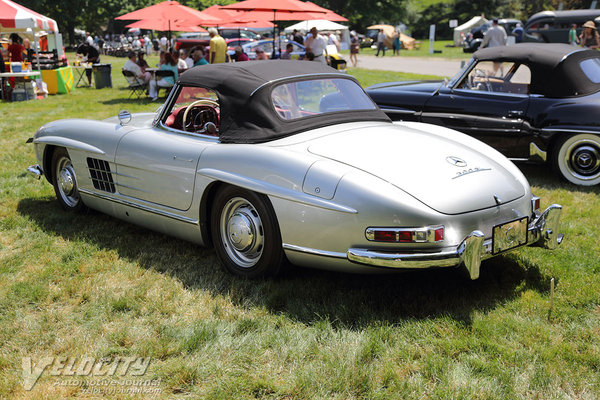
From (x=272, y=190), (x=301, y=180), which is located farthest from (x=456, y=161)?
(x=272, y=190)

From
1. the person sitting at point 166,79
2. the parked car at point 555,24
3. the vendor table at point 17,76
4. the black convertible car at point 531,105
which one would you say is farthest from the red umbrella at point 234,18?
the parked car at point 555,24

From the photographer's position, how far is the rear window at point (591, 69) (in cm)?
641

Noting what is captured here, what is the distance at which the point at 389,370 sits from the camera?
2.85m

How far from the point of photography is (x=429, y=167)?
353cm

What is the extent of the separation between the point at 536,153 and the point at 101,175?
4.41m

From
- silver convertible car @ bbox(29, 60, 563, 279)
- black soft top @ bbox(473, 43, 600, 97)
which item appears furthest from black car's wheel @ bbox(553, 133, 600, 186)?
silver convertible car @ bbox(29, 60, 563, 279)

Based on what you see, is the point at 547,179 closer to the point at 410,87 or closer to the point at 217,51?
the point at 410,87

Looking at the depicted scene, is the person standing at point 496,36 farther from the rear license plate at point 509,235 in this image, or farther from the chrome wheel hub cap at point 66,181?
the rear license plate at point 509,235

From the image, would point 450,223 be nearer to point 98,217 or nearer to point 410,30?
point 98,217

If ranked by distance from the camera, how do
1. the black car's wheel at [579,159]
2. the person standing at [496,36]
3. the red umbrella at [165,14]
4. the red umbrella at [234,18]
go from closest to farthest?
the black car's wheel at [579,159] → the red umbrella at [165,14] → the person standing at [496,36] → the red umbrella at [234,18]

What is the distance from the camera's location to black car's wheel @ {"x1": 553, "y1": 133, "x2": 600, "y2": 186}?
6168 millimetres

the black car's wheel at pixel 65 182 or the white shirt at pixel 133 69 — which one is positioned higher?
the white shirt at pixel 133 69

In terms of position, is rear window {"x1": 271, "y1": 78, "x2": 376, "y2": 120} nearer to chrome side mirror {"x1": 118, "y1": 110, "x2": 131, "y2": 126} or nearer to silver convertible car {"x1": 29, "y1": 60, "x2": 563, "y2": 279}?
silver convertible car {"x1": 29, "y1": 60, "x2": 563, "y2": 279}

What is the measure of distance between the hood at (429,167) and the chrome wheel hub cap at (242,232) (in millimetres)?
591
